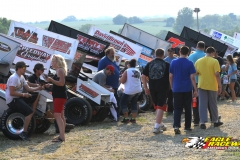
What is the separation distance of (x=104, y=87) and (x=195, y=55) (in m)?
2.27

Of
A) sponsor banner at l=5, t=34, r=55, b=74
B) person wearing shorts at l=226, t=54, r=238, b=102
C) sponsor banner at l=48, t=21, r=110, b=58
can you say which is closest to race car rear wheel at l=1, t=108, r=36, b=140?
sponsor banner at l=5, t=34, r=55, b=74

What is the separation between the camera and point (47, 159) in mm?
8391

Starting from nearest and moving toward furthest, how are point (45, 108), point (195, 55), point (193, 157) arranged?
1. point (193, 157)
2. point (45, 108)
3. point (195, 55)

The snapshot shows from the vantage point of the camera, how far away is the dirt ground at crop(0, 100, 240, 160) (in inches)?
338

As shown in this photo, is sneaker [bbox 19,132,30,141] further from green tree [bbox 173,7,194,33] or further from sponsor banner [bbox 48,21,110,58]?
green tree [bbox 173,7,194,33]

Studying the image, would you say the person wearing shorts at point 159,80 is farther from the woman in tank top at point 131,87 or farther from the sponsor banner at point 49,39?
the sponsor banner at point 49,39

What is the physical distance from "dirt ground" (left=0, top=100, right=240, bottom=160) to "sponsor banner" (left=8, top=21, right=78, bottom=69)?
12.4 feet

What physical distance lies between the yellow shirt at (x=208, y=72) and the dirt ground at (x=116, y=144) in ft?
3.01

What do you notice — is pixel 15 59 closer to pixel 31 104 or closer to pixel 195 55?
pixel 31 104

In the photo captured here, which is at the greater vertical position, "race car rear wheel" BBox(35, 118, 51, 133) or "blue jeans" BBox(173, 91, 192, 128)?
"blue jeans" BBox(173, 91, 192, 128)

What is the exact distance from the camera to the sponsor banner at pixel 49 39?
1561 cm

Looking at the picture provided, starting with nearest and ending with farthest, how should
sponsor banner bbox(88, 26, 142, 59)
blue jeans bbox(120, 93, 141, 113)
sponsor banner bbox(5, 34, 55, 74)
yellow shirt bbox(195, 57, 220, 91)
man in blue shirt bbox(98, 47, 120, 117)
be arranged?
yellow shirt bbox(195, 57, 220, 91) → blue jeans bbox(120, 93, 141, 113) → man in blue shirt bbox(98, 47, 120, 117) → sponsor banner bbox(5, 34, 55, 74) → sponsor banner bbox(88, 26, 142, 59)

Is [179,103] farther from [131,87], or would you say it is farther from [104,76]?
[104,76]

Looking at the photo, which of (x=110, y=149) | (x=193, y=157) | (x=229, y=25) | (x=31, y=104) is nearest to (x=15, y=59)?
(x=31, y=104)
